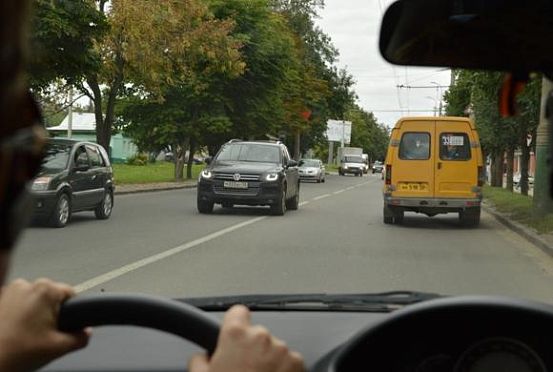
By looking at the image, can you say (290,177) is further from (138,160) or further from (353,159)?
(353,159)

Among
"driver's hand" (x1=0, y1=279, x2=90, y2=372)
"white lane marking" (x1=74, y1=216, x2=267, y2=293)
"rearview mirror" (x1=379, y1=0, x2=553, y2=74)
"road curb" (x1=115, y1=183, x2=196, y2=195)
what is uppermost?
"rearview mirror" (x1=379, y1=0, x2=553, y2=74)

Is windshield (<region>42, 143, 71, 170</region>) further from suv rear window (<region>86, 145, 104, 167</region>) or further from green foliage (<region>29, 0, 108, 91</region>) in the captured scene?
green foliage (<region>29, 0, 108, 91</region>)

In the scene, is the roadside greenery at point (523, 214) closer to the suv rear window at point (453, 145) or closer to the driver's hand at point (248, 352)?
the suv rear window at point (453, 145)

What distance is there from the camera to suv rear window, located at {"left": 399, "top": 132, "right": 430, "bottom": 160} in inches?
668

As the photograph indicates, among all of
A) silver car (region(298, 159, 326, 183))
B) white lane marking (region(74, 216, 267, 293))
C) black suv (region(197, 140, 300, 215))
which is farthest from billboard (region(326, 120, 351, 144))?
white lane marking (region(74, 216, 267, 293))

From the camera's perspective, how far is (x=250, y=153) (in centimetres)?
1909

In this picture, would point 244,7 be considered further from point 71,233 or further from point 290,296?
point 290,296

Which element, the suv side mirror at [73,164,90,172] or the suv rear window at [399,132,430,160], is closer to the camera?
the suv side mirror at [73,164,90,172]

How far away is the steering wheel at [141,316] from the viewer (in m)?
1.52

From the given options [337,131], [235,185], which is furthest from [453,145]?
[337,131]

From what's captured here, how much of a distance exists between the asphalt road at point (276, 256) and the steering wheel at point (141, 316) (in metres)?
3.85

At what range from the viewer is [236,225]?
594 inches

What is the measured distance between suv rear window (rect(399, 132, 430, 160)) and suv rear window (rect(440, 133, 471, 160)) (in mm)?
316

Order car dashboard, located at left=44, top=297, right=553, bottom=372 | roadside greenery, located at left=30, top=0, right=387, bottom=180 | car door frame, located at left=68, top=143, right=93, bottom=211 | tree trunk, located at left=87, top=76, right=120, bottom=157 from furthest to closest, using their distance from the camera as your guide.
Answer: tree trunk, located at left=87, top=76, right=120, bottom=157 < roadside greenery, located at left=30, top=0, right=387, bottom=180 < car door frame, located at left=68, top=143, right=93, bottom=211 < car dashboard, located at left=44, top=297, right=553, bottom=372
